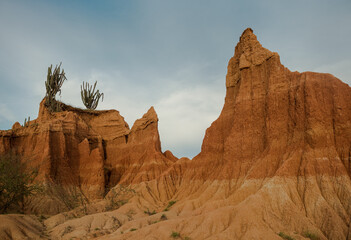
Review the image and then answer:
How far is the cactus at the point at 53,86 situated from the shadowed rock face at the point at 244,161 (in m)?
3.36

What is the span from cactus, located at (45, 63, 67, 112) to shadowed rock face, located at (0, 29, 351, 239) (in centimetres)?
336

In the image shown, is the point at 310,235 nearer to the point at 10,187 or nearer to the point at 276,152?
the point at 276,152

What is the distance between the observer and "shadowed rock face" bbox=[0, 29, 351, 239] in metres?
25.7

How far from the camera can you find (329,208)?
25.1 m

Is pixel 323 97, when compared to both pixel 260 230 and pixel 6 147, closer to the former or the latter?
pixel 260 230

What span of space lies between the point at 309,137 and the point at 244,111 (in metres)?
9.28

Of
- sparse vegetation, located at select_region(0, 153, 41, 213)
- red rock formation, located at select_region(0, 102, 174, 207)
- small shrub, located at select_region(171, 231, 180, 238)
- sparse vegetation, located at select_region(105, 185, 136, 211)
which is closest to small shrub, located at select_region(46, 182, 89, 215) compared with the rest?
red rock formation, located at select_region(0, 102, 174, 207)

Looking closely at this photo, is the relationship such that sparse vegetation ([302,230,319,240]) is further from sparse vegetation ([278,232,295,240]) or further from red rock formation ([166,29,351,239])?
sparse vegetation ([278,232,295,240])

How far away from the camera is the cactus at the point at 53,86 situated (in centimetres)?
6047

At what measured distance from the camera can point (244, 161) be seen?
36.0 m

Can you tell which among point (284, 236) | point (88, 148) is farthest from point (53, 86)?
point (284, 236)

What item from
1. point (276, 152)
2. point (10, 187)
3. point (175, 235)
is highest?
point (276, 152)

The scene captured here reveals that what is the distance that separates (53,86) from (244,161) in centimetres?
4459

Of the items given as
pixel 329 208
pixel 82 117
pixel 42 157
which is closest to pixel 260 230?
pixel 329 208
